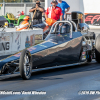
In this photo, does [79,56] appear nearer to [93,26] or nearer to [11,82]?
[11,82]

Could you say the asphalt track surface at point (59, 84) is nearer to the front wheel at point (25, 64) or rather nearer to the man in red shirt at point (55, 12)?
the front wheel at point (25, 64)

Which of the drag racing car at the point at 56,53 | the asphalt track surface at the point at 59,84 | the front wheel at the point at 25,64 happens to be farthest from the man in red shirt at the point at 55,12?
the front wheel at the point at 25,64

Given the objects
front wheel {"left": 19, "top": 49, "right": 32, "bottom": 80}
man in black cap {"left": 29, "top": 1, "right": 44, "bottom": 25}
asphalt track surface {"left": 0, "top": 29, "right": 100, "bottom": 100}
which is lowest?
asphalt track surface {"left": 0, "top": 29, "right": 100, "bottom": 100}

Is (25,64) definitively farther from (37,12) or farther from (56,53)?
(37,12)

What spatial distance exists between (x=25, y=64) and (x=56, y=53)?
62.3 inches

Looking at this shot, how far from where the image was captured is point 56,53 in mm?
8258

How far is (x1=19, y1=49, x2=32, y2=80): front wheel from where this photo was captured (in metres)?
6.70

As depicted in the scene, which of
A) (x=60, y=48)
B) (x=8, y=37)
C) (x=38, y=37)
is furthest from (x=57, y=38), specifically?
(x=38, y=37)

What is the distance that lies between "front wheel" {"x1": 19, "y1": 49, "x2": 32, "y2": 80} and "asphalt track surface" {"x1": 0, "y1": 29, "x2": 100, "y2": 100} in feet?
0.52

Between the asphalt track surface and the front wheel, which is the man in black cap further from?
the front wheel

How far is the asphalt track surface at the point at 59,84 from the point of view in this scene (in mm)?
5434

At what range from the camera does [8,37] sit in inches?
502

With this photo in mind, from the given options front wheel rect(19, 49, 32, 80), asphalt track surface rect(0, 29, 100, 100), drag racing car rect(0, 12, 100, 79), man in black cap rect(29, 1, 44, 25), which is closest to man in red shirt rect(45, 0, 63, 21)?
man in black cap rect(29, 1, 44, 25)

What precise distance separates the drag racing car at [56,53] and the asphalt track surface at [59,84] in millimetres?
244
